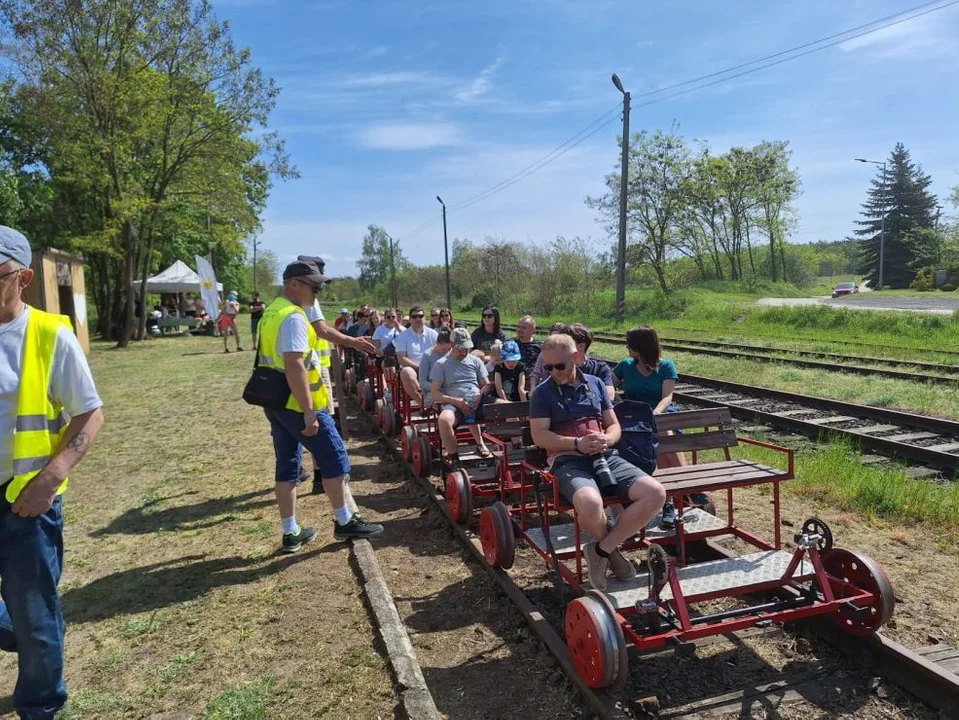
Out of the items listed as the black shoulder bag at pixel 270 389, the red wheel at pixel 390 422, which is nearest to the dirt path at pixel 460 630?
the black shoulder bag at pixel 270 389

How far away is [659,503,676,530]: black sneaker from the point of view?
4.27 meters

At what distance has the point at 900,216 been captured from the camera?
52.7 m

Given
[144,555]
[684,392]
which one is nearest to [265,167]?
[684,392]

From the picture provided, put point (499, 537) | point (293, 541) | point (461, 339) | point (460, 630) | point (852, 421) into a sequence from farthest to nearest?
point (852, 421)
point (461, 339)
point (293, 541)
point (499, 537)
point (460, 630)

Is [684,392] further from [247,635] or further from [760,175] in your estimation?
[760,175]

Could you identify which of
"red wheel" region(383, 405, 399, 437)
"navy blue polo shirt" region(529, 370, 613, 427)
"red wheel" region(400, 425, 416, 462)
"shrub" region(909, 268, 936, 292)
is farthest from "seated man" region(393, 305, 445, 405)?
"shrub" region(909, 268, 936, 292)

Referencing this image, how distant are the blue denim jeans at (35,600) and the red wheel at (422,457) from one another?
419cm

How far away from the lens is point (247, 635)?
3861mm

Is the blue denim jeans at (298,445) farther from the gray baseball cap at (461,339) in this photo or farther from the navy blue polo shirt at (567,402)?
the gray baseball cap at (461,339)

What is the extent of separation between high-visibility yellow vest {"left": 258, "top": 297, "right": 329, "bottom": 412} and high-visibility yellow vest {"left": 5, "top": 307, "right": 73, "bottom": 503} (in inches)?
79.8

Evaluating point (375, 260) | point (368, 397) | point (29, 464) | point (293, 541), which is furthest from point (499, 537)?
point (375, 260)

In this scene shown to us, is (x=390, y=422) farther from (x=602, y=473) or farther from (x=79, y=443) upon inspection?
(x=79, y=443)

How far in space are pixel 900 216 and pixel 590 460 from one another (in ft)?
195

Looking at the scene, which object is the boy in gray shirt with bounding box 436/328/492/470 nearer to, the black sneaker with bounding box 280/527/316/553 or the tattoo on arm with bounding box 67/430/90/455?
the black sneaker with bounding box 280/527/316/553
